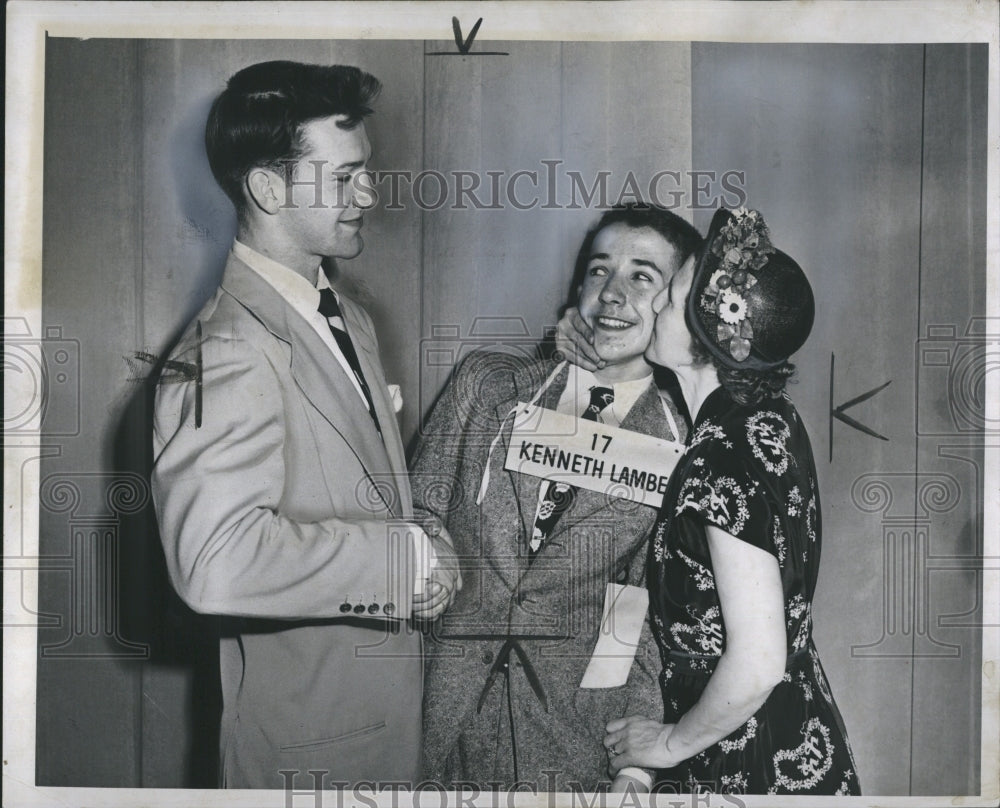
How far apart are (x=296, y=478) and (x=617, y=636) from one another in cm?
71

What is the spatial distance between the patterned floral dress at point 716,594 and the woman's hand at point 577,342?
0.24m

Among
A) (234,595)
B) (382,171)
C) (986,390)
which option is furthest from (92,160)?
(986,390)

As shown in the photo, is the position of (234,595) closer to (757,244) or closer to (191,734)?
(191,734)

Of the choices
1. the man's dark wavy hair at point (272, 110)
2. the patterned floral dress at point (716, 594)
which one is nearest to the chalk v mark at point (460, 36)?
the man's dark wavy hair at point (272, 110)

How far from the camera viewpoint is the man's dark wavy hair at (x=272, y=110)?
2.00 m

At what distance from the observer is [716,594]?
192cm

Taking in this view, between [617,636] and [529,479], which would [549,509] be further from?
[617,636]

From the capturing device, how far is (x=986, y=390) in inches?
82.3

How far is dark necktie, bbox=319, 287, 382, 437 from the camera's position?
1.98 meters

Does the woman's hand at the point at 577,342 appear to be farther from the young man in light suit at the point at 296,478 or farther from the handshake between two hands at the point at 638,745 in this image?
the handshake between two hands at the point at 638,745

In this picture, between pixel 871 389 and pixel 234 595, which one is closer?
pixel 234 595

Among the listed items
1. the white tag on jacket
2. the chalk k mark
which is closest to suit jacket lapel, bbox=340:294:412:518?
the white tag on jacket

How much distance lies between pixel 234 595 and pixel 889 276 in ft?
4.82

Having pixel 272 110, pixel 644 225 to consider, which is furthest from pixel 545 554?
pixel 272 110
